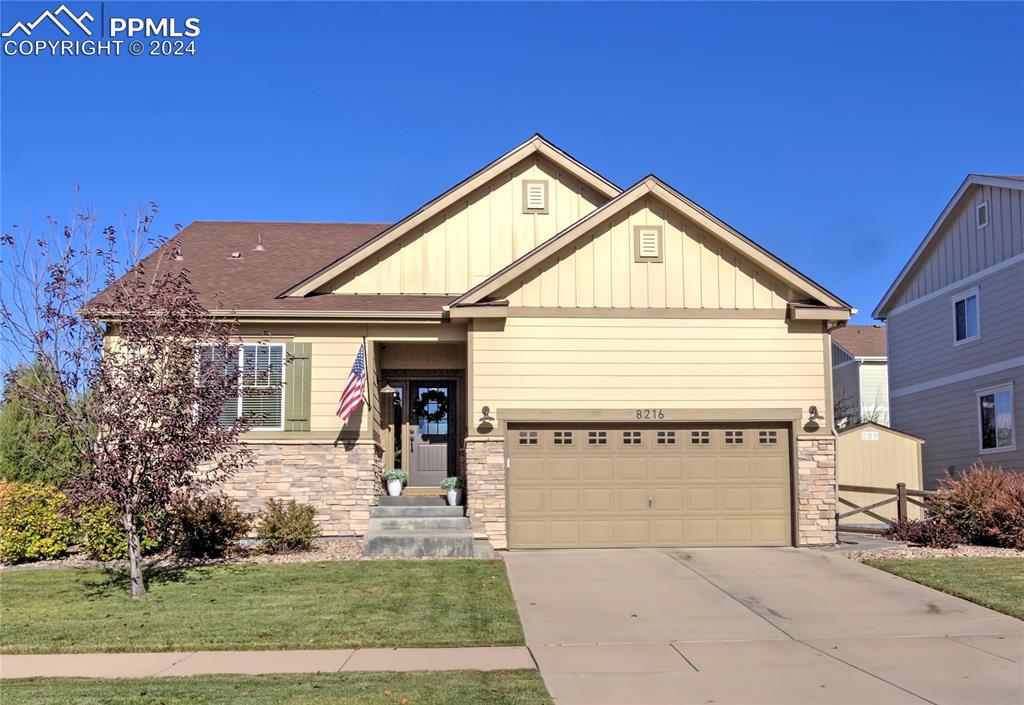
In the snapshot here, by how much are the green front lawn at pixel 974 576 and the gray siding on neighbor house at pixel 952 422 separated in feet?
28.4

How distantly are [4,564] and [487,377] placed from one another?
26.6 ft

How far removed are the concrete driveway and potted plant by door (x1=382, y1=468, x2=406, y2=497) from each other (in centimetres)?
351

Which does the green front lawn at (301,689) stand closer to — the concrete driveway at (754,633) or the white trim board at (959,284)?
the concrete driveway at (754,633)

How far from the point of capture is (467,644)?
10.2 meters

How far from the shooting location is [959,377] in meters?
24.8

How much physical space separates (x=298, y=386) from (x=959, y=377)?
54.6 feet

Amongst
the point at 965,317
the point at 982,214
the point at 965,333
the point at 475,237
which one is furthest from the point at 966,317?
the point at 475,237

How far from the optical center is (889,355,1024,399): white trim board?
22328 mm

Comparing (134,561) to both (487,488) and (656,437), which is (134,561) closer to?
(487,488)

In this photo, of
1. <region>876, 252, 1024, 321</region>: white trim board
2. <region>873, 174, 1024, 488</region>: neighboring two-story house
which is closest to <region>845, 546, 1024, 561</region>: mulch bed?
<region>873, 174, 1024, 488</region>: neighboring two-story house

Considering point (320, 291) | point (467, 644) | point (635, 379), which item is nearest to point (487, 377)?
point (635, 379)

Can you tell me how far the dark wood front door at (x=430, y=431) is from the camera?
1980cm

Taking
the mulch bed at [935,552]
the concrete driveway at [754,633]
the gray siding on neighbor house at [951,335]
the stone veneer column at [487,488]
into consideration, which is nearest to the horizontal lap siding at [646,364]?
the stone veneer column at [487,488]

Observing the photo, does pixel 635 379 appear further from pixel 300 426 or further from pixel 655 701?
pixel 655 701
